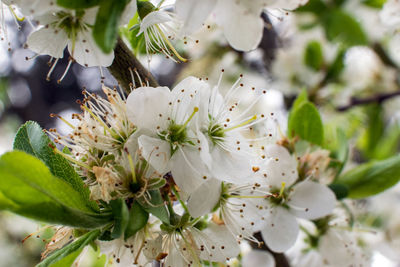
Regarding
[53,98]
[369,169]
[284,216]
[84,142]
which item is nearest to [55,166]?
[84,142]

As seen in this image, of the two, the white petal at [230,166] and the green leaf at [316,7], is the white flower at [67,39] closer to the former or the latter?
the white petal at [230,166]

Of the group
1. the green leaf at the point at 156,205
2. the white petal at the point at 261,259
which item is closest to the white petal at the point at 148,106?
the green leaf at the point at 156,205

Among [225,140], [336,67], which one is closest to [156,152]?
[225,140]

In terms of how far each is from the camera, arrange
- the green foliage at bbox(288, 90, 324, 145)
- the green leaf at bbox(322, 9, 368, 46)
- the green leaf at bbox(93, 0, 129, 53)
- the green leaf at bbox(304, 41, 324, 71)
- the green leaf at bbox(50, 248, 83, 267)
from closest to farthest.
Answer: the green leaf at bbox(93, 0, 129, 53) → the green leaf at bbox(50, 248, 83, 267) → the green foliage at bbox(288, 90, 324, 145) → the green leaf at bbox(322, 9, 368, 46) → the green leaf at bbox(304, 41, 324, 71)

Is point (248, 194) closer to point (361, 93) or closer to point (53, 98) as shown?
point (361, 93)

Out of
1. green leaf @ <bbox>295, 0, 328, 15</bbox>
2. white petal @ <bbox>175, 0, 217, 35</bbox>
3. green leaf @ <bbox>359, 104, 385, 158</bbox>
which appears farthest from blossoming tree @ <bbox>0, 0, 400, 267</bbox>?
green leaf @ <bbox>359, 104, 385, 158</bbox>

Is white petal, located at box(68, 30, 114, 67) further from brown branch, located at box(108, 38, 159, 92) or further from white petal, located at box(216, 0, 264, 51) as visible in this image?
white petal, located at box(216, 0, 264, 51)
